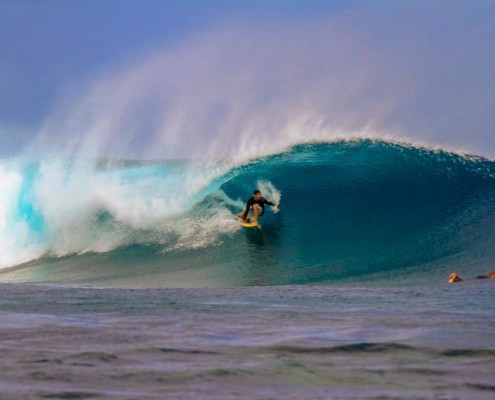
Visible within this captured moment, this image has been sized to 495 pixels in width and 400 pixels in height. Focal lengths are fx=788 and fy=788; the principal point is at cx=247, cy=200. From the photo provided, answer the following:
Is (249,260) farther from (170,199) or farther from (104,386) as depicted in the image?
(104,386)

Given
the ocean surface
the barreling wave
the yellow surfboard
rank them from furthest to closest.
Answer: the yellow surfboard, the barreling wave, the ocean surface

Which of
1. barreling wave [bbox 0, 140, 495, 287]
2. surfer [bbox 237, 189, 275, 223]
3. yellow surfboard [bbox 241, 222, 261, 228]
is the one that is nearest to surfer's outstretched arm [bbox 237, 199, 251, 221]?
surfer [bbox 237, 189, 275, 223]

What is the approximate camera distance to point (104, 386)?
7.79ft

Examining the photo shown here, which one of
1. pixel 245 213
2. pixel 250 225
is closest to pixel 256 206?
pixel 245 213

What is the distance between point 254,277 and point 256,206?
319cm

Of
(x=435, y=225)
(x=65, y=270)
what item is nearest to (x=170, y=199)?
(x=65, y=270)

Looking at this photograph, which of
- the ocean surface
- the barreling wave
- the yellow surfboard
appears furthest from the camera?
the yellow surfboard

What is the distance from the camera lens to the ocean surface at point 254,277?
2.65 m

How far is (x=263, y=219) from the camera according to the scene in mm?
14727

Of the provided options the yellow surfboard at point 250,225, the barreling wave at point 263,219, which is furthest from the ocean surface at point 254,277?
the yellow surfboard at point 250,225

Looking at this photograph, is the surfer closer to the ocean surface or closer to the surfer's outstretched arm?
the surfer's outstretched arm

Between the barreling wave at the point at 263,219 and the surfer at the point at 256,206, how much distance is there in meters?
0.22

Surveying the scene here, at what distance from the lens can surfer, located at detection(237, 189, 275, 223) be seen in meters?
14.4

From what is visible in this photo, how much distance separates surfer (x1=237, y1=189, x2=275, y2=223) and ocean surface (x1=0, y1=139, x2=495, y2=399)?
0.27m
